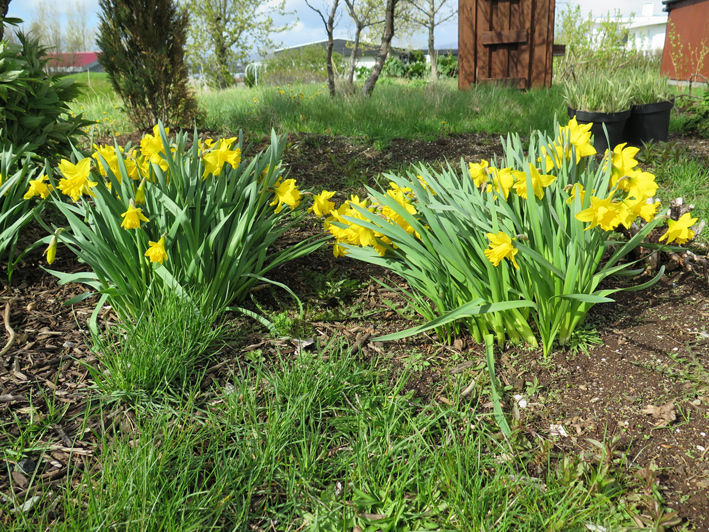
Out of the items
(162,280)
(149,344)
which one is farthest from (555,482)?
(162,280)

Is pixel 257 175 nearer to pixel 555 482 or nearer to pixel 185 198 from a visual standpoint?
pixel 185 198

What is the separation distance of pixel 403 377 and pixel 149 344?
899mm

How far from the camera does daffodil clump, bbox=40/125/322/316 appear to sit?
7.18ft

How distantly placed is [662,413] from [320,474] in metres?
1.14

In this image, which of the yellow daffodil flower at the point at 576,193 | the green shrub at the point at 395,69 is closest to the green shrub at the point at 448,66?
the green shrub at the point at 395,69

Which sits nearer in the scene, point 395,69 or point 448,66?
point 448,66

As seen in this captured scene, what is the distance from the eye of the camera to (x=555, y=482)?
1503 millimetres

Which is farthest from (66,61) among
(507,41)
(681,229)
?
(681,229)

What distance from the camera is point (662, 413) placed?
1.77m

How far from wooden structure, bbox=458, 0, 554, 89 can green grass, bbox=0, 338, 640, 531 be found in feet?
29.5

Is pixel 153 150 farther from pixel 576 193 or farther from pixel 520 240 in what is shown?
pixel 576 193

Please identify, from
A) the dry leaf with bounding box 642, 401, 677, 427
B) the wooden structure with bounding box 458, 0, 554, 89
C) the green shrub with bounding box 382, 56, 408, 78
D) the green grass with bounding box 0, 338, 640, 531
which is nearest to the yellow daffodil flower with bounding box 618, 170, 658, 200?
the dry leaf with bounding box 642, 401, 677, 427

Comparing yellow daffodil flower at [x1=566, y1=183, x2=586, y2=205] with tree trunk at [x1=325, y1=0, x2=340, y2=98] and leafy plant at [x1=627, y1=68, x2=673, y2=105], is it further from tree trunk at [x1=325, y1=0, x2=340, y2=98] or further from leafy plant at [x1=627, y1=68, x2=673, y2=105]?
tree trunk at [x1=325, y1=0, x2=340, y2=98]

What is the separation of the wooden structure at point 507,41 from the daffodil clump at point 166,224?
8300mm
